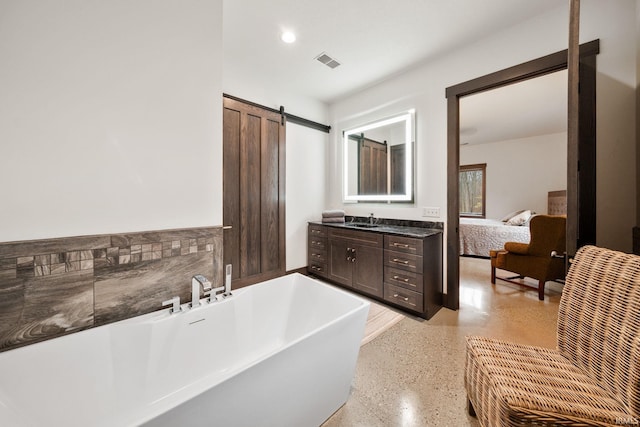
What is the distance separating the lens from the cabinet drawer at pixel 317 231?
332cm

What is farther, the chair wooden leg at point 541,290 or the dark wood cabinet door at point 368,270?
the chair wooden leg at point 541,290

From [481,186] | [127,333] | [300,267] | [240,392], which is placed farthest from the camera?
[481,186]

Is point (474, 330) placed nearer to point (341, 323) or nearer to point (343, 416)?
point (343, 416)

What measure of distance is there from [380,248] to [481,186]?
18.3 feet

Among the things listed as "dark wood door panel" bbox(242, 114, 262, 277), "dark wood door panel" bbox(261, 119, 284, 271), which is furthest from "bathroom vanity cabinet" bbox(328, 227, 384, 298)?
"dark wood door panel" bbox(242, 114, 262, 277)

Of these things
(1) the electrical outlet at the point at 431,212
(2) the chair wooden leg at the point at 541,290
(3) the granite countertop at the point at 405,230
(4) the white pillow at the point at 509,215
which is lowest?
(2) the chair wooden leg at the point at 541,290

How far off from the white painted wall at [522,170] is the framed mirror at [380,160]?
4790mm

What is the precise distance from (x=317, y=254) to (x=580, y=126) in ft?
9.56

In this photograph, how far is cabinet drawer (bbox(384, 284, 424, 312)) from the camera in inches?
91.9

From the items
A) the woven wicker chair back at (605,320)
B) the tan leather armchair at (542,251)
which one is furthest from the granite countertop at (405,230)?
the tan leather armchair at (542,251)

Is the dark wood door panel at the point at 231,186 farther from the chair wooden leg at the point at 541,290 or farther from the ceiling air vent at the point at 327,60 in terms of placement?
the chair wooden leg at the point at 541,290

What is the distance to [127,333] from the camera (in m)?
1.18

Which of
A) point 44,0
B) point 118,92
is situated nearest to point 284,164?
point 118,92

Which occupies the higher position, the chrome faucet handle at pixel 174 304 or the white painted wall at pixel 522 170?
the white painted wall at pixel 522 170
